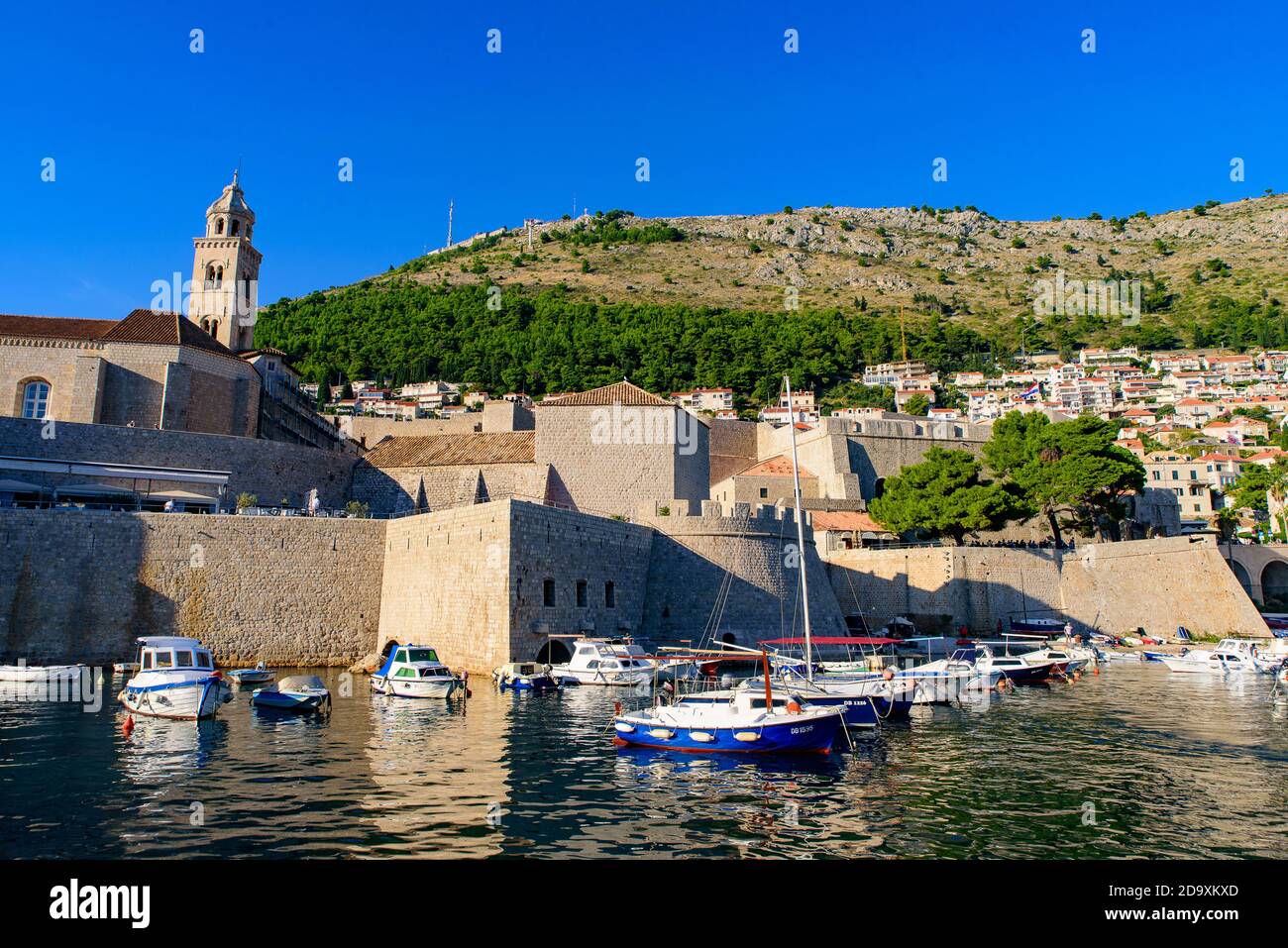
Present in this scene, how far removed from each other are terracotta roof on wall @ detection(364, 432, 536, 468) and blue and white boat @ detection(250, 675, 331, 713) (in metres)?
18.6

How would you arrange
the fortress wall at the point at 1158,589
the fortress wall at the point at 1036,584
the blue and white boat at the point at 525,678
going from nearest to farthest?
the blue and white boat at the point at 525,678
the fortress wall at the point at 1158,589
the fortress wall at the point at 1036,584

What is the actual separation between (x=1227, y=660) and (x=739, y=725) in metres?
24.3

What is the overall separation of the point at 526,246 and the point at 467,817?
144m

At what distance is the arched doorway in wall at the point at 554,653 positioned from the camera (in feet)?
76.8

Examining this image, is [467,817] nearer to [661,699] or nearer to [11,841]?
[11,841]

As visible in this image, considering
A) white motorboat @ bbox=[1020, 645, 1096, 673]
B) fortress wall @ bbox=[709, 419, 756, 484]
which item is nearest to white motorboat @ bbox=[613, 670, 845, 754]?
white motorboat @ bbox=[1020, 645, 1096, 673]

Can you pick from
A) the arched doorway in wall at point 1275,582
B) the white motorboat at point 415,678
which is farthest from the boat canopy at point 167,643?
the arched doorway in wall at point 1275,582

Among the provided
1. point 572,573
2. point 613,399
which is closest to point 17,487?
point 572,573

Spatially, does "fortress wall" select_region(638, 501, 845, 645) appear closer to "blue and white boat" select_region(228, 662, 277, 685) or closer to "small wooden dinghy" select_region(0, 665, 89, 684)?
"blue and white boat" select_region(228, 662, 277, 685)

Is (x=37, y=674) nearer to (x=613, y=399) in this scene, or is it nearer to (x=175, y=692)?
(x=175, y=692)

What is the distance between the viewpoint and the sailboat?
14.1 m

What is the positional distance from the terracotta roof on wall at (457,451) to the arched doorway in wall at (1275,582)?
131 feet

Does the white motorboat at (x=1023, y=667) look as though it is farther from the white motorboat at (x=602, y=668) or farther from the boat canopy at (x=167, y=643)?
the boat canopy at (x=167, y=643)
